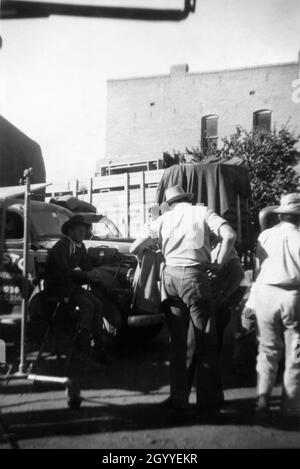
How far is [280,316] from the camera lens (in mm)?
3570

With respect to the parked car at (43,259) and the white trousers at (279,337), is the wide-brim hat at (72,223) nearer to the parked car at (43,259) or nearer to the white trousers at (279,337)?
the parked car at (43,259)

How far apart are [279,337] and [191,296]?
2.61ft

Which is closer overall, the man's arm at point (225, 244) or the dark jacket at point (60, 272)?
the man's arm at point (225, 244)

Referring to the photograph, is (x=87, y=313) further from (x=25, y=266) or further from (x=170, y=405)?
(x=170, y=405)

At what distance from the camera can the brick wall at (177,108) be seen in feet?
53.2

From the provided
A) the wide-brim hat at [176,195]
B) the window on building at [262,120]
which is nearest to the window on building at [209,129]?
the window on building at [262,120]

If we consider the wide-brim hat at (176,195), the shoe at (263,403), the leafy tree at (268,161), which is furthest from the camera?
the leafy tree at (268,161)

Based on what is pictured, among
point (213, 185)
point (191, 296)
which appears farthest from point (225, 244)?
point (213, 185)

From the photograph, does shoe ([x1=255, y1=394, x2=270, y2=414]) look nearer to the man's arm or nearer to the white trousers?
the white trousers

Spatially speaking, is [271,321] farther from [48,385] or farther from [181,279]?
[48,385]

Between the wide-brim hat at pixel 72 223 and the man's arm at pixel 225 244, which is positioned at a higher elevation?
the wide-brim hat at pixel 72 223

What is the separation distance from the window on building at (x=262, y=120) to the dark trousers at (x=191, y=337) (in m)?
14.5

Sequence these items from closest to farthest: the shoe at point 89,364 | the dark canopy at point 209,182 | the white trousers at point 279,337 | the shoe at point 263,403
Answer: the white trousers at point 279,337
the shoe at point 263,403
the shoe at point 89,364
the dark canopy at point 209,182

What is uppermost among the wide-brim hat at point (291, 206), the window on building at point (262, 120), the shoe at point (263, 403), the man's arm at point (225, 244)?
the window on building at point (262, 120)
